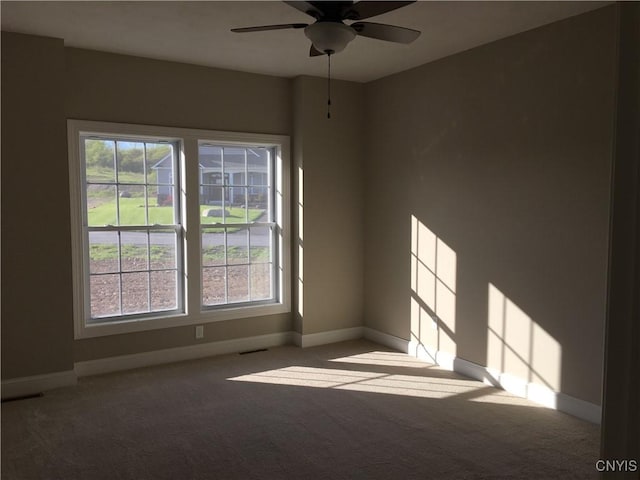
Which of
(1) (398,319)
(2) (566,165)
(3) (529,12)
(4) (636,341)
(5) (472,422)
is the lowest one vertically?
(5) (472,422)

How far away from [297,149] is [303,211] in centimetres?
66

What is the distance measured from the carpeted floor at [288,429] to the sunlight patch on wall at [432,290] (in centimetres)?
37

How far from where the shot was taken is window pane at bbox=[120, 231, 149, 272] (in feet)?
16.0

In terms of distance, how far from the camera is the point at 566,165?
12.5 feet

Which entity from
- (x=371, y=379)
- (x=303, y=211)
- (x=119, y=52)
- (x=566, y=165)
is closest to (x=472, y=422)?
(x=371, y=379)

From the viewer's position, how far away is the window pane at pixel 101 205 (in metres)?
4.71

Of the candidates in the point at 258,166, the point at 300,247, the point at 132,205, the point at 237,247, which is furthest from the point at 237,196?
the point at 132,205

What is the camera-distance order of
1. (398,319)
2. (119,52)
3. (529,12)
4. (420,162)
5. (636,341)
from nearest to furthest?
(636,341), (529,12), (119,52), (420,162), (398,319)

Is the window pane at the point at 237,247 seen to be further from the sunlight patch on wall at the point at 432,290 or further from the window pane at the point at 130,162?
the sunlight patch on wall at the point at 432,290

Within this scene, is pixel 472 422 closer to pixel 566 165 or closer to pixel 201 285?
pixel 566 165

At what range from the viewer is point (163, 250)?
5.12 m

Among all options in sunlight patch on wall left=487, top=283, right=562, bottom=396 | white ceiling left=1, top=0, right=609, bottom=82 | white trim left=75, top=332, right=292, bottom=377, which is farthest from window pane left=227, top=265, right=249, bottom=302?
sunlight patch on wall left=487, top=283, right=562, bottom=396

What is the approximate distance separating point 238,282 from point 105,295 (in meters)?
1.34

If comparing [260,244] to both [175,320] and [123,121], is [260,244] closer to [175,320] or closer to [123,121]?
[175,320]
